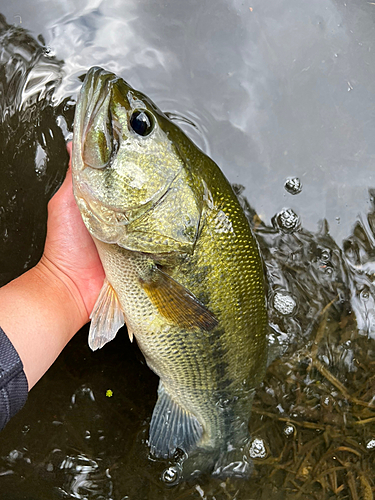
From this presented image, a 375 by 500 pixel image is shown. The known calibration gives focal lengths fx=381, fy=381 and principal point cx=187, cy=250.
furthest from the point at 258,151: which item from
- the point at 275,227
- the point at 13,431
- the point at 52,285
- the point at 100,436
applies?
the point at 13,431

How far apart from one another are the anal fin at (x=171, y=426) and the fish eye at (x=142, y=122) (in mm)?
1463

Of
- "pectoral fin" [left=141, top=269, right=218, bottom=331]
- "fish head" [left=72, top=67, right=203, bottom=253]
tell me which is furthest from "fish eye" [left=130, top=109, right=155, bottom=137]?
"pectoral fin" [left=141, top=269, right=218, bottom=331]

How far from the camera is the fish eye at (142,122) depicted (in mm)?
1669

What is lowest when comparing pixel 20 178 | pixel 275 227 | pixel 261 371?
pixel 261 371

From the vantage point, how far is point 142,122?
66.2 inches

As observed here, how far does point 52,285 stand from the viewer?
85.7 inches

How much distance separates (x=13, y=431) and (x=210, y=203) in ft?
6.78

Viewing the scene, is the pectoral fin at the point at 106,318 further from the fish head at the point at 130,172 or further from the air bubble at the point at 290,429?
the air bubble at the point at 290,429

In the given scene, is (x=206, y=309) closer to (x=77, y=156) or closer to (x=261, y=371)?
(x=261, y=371)

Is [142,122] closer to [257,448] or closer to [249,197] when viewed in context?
[249,197]

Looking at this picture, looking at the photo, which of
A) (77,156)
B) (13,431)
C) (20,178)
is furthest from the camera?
(13,431)

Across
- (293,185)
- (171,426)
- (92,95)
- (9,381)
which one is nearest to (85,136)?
(92,95)

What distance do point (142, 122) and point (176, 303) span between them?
844mm

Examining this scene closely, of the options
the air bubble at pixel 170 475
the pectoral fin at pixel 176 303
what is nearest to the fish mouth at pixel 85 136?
the pectoral fin at pixel 176 303
